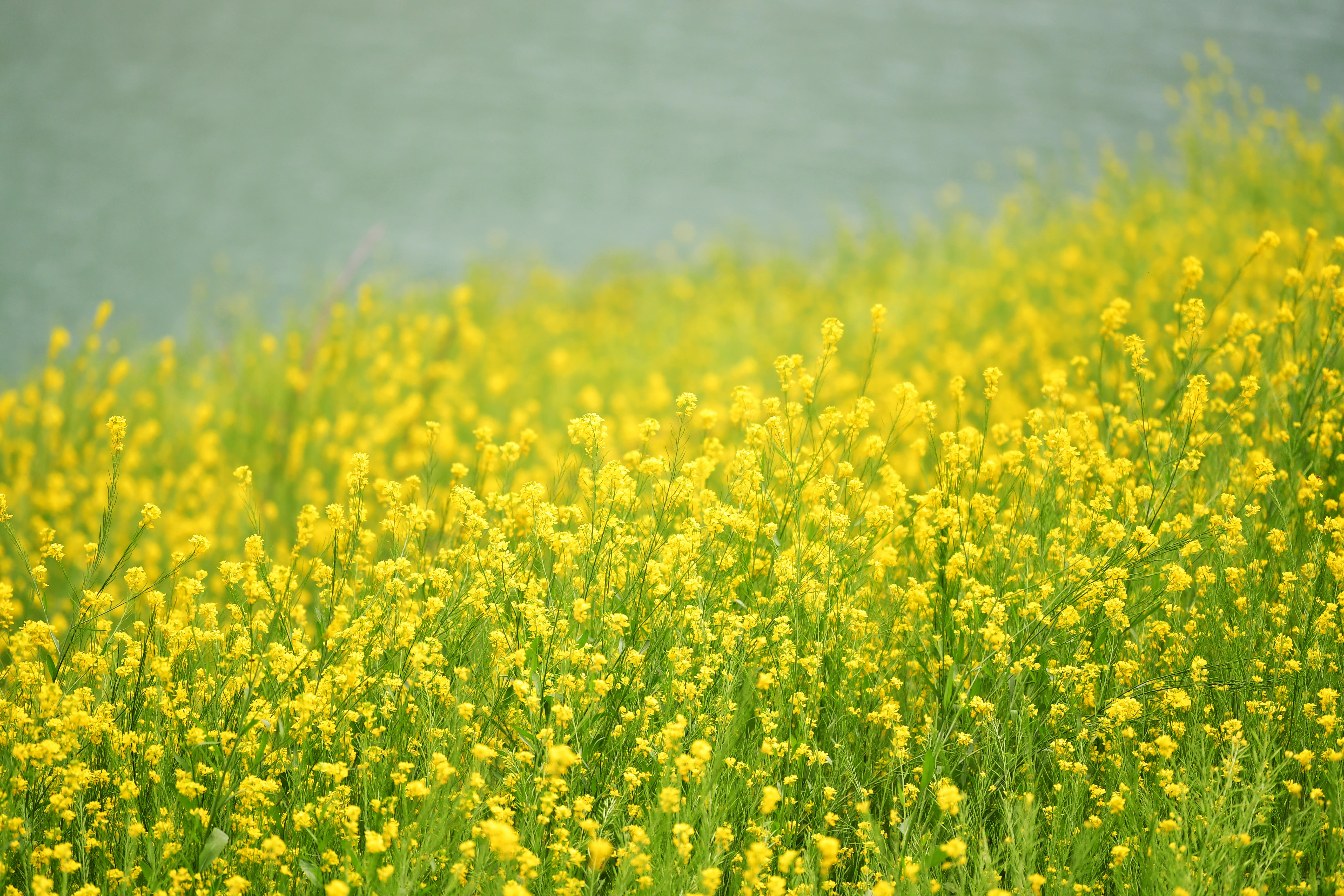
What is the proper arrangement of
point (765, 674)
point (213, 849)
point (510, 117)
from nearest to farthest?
1. point (213, 849)
2. point (765, 674)
3. point (510, 117)

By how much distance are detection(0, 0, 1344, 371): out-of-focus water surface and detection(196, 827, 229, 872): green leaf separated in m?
6.88

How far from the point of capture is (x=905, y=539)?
2439mm

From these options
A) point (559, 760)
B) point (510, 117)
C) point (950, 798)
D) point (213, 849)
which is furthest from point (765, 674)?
point (510, 117)

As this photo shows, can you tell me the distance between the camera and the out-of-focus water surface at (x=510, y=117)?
1028 centimetres

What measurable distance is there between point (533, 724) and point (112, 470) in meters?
1.09

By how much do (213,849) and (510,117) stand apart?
Result: 14.8 meters

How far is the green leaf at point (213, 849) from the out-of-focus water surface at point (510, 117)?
22.6 feet

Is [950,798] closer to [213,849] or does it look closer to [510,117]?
[213,849]

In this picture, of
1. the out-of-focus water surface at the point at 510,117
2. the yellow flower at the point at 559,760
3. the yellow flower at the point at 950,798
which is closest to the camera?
the yellow flower at the point at 559,760

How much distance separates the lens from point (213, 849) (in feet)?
5.34

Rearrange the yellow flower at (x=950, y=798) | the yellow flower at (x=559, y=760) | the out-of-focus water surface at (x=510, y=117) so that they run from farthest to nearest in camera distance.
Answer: the out-of-focus water surface at (x=510, y=117)
the yellow flower at (x=950, y=798)
the yellow flower at (x=559, y=760)

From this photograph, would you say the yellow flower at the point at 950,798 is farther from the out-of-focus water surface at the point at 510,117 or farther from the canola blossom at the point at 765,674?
the out-of-focus water surface at the point at 510,117

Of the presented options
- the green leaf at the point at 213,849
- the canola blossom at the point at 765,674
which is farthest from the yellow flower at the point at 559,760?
the green leaf at the point at 213,849

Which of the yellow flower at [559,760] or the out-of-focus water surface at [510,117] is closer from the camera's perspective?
the yellow flower at [559,760]
